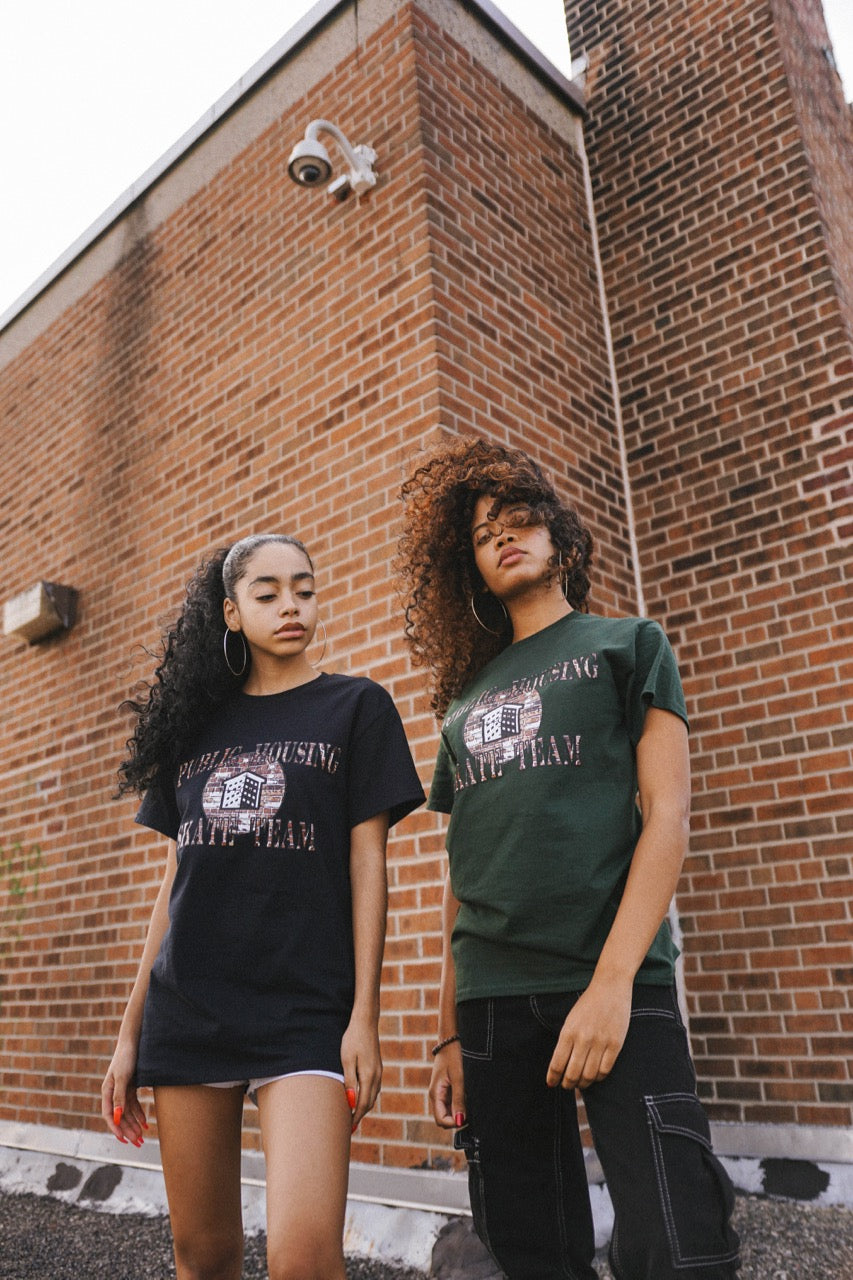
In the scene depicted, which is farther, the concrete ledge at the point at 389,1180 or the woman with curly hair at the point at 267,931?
the concrete ledge at the point at 389,1180

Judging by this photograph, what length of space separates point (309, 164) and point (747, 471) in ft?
7.06

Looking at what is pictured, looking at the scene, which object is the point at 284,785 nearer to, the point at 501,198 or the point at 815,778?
the point at 815,778

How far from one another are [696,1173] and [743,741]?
2.54 metres

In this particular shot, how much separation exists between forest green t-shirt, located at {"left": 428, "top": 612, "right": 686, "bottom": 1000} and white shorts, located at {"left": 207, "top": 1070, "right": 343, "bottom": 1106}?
260 millimetres

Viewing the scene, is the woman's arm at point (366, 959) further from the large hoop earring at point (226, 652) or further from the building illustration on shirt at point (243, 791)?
the large hoop earring at point (226, 652)

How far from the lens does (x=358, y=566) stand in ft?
11.8

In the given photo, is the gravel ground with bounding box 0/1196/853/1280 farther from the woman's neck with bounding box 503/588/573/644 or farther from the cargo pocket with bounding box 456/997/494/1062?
the woman's neck with bounding box 503/588/573/644

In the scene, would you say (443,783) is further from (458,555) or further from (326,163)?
(326,163)

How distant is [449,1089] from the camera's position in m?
1.86

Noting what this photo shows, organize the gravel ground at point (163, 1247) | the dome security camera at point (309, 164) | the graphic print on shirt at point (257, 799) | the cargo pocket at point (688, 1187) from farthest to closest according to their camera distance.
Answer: the dome security camera at point (309, 164)
the gravel ground at point (163, 1247)
the graphic print on shirt at point (257, 799)
the cargo pocket at point (688, 1187)

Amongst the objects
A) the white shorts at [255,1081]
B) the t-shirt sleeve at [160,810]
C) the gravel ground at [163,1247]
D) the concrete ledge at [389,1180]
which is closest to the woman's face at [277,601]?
the t-shirt sleeve at [160,810]

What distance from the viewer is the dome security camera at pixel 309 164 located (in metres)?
3.81

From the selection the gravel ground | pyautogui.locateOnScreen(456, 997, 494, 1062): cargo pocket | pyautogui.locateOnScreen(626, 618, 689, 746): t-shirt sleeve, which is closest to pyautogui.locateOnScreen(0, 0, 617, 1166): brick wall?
the gravel ground

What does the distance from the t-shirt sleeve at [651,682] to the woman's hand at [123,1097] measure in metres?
1.19
